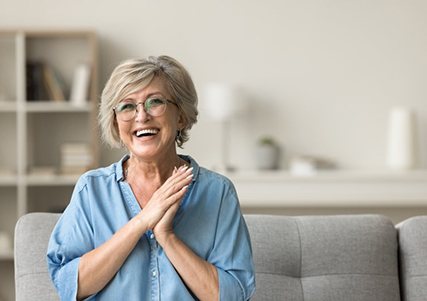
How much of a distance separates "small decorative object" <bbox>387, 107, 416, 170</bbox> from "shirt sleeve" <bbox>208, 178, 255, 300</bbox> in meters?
4.09

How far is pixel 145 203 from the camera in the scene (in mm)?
2346

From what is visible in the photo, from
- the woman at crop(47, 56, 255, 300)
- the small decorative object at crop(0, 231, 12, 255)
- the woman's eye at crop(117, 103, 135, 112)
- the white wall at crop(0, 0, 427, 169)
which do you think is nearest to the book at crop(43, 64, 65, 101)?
the white wall at crop(0, 0, 427, 169)

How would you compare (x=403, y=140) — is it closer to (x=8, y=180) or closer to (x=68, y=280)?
(x=8, y=180)

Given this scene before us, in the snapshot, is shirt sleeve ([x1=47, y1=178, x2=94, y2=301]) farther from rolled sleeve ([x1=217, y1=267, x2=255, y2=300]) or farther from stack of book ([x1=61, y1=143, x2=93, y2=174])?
stack of book ([x1=61, y1=143, x2=93, y2=174])

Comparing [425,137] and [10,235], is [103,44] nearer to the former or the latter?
[10,235]

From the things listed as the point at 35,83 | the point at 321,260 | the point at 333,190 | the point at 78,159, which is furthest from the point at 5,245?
the point at 321,260

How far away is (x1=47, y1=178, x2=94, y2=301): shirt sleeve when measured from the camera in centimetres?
224

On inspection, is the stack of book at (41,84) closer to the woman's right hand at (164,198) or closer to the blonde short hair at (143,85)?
the blonde short hair at (143,85)

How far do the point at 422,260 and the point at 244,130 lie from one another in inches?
148

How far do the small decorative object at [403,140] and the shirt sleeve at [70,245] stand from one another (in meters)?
4.25

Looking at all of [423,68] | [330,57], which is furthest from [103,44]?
[423,68]

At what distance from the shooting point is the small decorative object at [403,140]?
6.25 m

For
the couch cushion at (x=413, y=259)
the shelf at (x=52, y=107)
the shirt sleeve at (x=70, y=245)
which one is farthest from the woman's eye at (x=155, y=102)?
the shelf at (x=52, y=107)

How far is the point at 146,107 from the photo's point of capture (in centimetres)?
227
